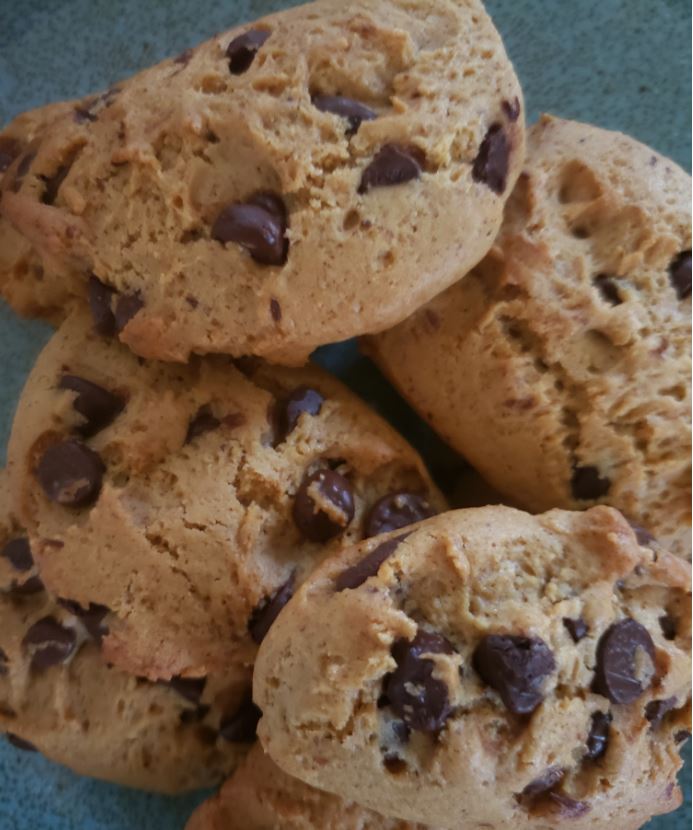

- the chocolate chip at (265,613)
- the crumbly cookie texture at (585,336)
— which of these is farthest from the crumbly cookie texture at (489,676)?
the crumbly cookie texture at (585,336)

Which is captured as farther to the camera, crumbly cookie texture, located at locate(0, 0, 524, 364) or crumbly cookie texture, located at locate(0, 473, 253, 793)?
crumbly cookie texture, located at locate(0, 473, 253, 793)

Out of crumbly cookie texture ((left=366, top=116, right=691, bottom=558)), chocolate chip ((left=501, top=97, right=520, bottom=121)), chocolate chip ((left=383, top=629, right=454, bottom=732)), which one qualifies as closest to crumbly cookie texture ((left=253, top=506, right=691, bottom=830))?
chocolate chip ((left=383, top=629, right=454, bottom=732))

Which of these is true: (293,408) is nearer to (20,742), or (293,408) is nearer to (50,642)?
(50,642)

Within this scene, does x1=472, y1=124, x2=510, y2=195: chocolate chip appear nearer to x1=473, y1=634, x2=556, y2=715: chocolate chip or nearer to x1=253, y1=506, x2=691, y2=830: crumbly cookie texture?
x1=253, y1=506, x2=691, y2=830: crumbly cookie texture

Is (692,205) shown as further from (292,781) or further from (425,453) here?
(292,781)

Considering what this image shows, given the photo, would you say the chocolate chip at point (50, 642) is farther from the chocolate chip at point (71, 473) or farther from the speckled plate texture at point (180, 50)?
the speckled plate texture at point (180, 50)

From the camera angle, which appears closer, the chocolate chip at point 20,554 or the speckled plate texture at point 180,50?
the chocolate chip at point 20,554

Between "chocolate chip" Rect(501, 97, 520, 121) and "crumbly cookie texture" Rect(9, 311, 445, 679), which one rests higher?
"chocolate chip" Rect(501, 97, 520, 121)
